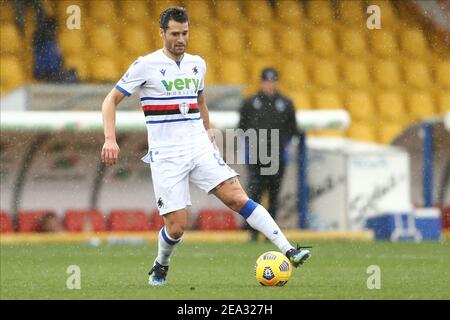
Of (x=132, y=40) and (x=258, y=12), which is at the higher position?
(x=258, y=12)

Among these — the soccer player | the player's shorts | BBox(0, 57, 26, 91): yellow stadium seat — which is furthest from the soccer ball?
BBox(0, 57, 26, 91): yellow stadium seat

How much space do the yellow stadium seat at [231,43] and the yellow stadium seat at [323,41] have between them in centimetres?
96

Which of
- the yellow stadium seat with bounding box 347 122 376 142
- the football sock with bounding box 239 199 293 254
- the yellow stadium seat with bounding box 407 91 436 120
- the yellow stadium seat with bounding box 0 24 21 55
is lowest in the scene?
the football sock with bounding box 239 199 293 254

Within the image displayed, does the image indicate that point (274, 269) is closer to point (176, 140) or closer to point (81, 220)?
point (176, 140)

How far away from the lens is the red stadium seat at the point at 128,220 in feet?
45.2

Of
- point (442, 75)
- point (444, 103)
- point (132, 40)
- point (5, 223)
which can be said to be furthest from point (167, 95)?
point (442, 75)

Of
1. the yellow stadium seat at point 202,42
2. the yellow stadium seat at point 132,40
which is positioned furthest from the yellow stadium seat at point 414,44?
the yellow stadium seat at point 132,40

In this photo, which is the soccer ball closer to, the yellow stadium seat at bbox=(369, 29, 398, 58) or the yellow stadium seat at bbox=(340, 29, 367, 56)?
the yellow stadium seat at bbox=(340, 29, 367, 56)

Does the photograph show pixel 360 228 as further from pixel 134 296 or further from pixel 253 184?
pixel 134 296

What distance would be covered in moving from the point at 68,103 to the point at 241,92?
192 cm

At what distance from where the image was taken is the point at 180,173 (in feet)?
25.7

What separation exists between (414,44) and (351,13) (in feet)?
3.30

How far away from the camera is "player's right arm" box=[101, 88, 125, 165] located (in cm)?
736
